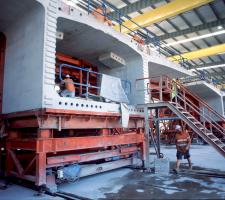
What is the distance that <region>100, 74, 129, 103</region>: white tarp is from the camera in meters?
7.95

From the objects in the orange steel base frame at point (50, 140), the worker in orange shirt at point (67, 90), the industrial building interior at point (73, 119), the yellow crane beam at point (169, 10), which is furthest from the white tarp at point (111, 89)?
the yellow crane beam at point (169, 10)

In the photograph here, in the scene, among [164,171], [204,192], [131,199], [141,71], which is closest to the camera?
[131,199]

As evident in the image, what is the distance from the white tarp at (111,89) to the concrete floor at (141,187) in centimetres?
264

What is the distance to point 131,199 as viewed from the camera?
517 cm

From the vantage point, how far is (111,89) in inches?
327

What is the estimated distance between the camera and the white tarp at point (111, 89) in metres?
7.95

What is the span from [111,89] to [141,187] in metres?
3.52

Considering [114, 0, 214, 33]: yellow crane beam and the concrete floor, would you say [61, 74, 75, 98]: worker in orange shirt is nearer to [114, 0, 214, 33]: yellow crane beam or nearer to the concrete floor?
the concrete floor

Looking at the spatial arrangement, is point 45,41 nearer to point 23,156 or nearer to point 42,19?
point 42,19

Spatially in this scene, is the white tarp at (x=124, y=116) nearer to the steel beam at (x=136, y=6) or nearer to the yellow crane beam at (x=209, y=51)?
the steel beam at (x=136, y=6)

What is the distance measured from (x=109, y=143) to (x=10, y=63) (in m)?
3.98

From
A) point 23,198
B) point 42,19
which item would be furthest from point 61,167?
point 42,19

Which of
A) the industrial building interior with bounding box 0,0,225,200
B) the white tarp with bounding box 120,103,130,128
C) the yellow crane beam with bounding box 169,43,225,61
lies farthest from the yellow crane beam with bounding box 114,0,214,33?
the white tarp with bounding box 120,103,130,128

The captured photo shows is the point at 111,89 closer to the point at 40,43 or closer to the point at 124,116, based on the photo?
the point at 124,116
